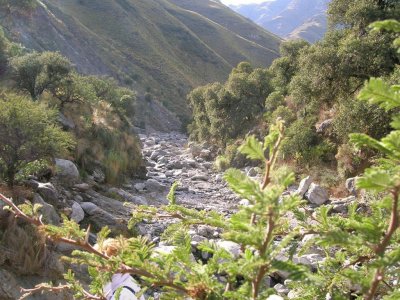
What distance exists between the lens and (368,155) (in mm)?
13930

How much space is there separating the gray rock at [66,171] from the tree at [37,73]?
6142 mm

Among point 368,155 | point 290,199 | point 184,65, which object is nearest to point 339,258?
point 290,199

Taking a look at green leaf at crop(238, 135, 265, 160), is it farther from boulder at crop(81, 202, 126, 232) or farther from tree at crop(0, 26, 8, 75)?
tree at crop(0, 26, 8, 75)

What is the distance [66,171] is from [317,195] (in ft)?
27.3

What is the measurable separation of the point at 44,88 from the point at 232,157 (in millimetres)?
11685

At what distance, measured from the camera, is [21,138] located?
8.55m

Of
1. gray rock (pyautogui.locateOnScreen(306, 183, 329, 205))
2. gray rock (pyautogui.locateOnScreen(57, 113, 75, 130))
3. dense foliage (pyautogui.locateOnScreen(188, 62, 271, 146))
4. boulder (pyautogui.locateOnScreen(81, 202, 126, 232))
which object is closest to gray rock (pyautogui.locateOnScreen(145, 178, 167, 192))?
gray rock (pyautogui.locateOnScreen(57, 113, 75, 130))

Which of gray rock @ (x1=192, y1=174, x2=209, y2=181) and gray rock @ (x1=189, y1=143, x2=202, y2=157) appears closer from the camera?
gray rock @ (x1=192, y1=174, x2=209, y2=181)

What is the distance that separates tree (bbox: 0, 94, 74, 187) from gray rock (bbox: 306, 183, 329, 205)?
8339 mm

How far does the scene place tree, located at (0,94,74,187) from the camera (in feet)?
26.8

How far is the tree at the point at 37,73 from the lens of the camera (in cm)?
1666

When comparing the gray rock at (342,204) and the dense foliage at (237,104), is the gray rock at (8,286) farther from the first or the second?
the dense foliage at (237,104)

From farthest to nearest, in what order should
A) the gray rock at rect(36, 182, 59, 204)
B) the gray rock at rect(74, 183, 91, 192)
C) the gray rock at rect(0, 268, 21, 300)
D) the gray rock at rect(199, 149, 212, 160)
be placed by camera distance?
the gray rock at rect(199, 149, 212, 160) < the gray rock at rect(74, 183, 91, 192) < the gray rock at rect(36, 182, 59, 204) < the gray rock at rect(0, 268, 21, 300)

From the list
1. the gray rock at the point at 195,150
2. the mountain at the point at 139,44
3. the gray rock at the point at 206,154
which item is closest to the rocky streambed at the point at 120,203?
the gray rock at the point at 206,154
